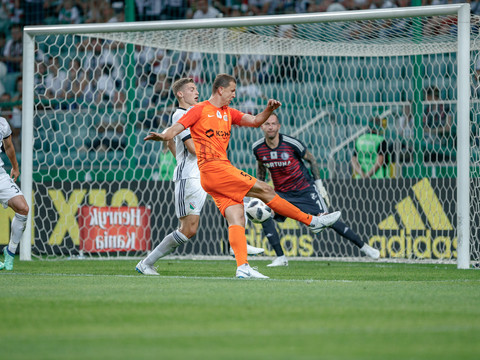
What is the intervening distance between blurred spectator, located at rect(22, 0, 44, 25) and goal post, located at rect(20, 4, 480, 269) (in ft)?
6.98

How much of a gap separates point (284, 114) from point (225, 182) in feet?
25.0

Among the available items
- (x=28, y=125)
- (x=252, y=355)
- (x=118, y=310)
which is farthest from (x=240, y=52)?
(x=252, y=355)

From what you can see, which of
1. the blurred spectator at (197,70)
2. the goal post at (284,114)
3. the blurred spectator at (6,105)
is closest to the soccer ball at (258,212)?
the goal post at (284,114)

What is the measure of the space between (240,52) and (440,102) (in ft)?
10.8

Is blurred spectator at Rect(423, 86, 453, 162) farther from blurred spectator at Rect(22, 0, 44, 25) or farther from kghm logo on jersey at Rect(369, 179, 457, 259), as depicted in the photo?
blurred spectator at Rect(22, 0, 44, 25)

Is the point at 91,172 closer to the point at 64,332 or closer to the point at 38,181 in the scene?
the point at 38,181

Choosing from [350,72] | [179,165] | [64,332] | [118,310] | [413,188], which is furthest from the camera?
[350,72]

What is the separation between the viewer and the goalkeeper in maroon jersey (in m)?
10.6

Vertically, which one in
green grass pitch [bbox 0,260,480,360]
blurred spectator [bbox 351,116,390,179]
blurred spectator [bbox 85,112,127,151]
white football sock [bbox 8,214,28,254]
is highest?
blurred spectator [bbox 85,112,127,151]

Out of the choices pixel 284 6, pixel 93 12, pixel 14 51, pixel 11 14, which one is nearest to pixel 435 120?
pixel 284 6

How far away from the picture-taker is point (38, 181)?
42.6ft

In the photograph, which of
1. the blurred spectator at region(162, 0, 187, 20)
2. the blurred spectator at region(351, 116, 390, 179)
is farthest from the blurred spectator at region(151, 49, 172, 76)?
the blurred spectator at region(351, 116, 390, 179)

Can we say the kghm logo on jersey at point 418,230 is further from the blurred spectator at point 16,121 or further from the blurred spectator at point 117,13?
the blurred spectator at point 117,13

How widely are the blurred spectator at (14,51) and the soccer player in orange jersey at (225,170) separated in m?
10.2
